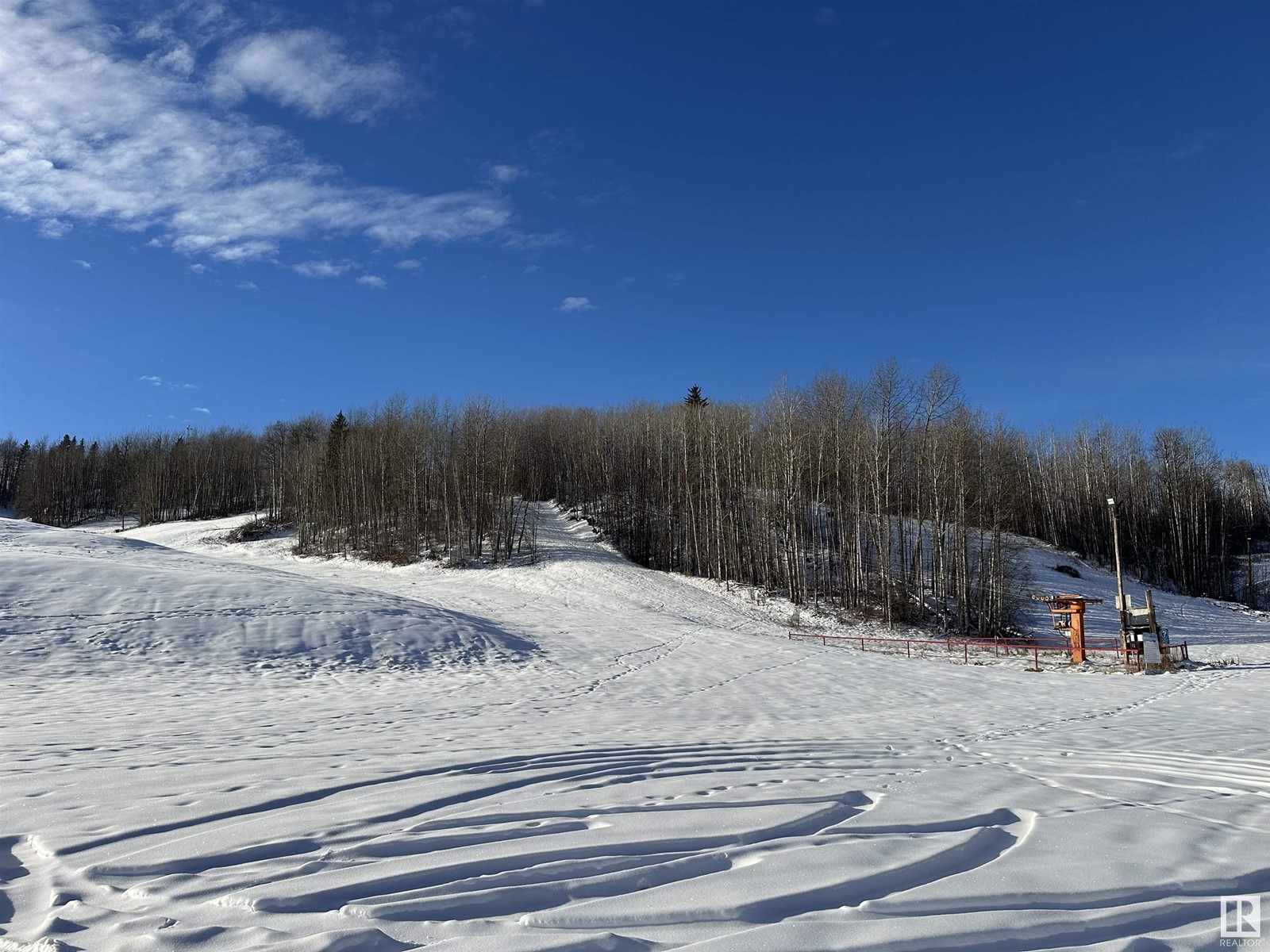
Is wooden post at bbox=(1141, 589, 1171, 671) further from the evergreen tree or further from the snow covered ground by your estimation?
the evergreen tree

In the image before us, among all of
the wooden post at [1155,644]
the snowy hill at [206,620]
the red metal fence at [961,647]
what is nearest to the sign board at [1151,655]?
the wooden post at [1155,644]

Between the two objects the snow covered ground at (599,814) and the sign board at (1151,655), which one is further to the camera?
the sign board at (1151,655)

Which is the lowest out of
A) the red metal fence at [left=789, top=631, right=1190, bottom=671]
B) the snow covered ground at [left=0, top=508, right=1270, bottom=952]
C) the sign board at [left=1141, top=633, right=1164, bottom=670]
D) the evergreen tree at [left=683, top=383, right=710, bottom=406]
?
the red metal fence at [left=789, top=631, right=1190, bottom=671]

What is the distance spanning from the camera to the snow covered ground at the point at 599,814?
9.25ft

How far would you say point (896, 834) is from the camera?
3.92 m

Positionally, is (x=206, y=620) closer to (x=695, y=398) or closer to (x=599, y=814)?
(x=599, y=814)

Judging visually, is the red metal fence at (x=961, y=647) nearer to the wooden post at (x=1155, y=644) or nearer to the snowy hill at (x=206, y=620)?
the wooden post at (x=1155, y=644)

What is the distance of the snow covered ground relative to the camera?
2820 mm

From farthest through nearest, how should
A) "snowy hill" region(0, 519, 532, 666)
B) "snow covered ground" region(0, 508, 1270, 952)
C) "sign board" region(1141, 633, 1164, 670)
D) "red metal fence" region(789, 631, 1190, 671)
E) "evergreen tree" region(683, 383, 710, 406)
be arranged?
"evergreen tree" region(683, 383, 710, 406)
"red metal fence" region(789, 631, 1190, 671)
"sign board" region(1141, 633, 1164, 670)
"snowy hill" region(0, 519, 532, 666)
"snow covered ground" region(0, 508, 1270, 952)

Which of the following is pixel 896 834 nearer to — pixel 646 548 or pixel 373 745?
pixel 373 745

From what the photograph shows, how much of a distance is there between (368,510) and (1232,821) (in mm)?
49377

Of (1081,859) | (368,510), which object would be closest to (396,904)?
(1081,859)

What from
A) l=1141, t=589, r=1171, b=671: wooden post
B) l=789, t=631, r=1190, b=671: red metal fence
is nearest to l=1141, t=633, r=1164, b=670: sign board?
l=1141, t=589, r=1171, b=671: wooden post

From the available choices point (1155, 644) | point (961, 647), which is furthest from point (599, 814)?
point (961, 647)
